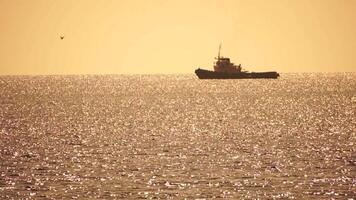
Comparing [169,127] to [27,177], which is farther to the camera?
[169,127]

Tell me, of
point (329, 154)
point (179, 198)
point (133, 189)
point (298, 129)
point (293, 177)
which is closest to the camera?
point (179, 198)

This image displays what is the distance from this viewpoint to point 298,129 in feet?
352

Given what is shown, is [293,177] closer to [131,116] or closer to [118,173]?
[118,173]

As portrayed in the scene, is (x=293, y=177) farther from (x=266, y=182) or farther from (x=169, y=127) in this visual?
(x=169, y=127)

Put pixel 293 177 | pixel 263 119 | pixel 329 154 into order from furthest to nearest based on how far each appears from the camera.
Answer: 1. pixel 263 119
2. pixel 329 154
3. pixel 293 177

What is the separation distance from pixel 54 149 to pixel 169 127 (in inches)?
1327

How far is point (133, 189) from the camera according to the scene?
2170 inches

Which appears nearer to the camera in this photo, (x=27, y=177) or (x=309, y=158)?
(x=27, y=177)

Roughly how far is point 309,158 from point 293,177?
12.1 meters

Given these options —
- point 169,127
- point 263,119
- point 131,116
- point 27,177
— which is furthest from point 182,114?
point 27,177

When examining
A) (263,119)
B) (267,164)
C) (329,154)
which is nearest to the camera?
(267,164)

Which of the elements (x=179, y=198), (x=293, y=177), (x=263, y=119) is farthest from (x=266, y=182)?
(x=263, y=119)

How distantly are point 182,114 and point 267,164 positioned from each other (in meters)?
80.4

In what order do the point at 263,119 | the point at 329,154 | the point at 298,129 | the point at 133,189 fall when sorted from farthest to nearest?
the point at 263,119 < the point at 298,129 < the point at 329,154 < the point at 133,189
